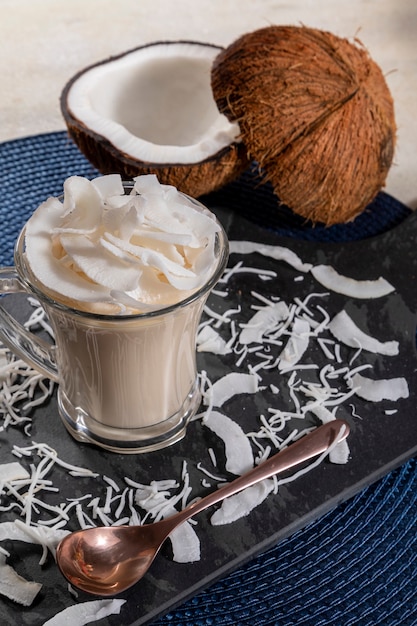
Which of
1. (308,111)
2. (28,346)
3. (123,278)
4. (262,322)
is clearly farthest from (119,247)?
(308,111)

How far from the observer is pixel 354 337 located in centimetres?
95

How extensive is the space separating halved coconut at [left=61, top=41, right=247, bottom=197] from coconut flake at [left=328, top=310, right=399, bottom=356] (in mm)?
274

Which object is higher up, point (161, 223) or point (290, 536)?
point (161, 223)

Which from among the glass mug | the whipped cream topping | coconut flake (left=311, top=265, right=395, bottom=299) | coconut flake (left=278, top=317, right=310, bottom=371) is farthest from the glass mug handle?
coconut flake (left=311, top=265, right=395, bottom=299)

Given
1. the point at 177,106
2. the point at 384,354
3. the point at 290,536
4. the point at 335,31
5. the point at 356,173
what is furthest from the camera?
the point at 335,31

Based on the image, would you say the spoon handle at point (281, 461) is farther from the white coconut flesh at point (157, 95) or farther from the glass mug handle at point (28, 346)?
the white coconut flesh at point (157, 95)

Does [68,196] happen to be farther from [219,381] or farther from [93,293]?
[219,381]

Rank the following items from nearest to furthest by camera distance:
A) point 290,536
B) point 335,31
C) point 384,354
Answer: point 290,536, point 384,354, point 335,31

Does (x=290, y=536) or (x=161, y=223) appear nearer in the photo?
(x=161, y=223)

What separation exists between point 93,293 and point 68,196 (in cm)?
10

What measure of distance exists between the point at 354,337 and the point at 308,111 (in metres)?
0.31

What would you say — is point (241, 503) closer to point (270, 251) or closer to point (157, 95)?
point (270, 251)

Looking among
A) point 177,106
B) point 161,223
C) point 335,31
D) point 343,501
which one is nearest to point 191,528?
point 343,501

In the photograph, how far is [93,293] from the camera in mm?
667
